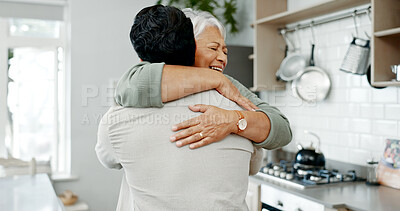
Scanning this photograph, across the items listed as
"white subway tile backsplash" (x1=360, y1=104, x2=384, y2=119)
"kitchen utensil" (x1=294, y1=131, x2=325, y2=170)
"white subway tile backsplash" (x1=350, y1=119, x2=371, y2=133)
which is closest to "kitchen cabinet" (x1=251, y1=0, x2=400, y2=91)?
"white subway tile backsplash" (x1=360, y1=104, x2=384, y2=119)

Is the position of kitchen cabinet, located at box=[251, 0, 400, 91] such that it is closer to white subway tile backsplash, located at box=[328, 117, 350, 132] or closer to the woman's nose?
white subway tile backsplash, located at box=[328, 117, 350, 132]

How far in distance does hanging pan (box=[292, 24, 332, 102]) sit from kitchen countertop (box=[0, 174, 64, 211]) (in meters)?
1.89

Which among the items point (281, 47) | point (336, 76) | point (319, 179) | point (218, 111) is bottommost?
point (319, 179)

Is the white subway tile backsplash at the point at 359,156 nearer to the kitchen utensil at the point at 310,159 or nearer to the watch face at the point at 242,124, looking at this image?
the kitchen utensil at the point at 310,159

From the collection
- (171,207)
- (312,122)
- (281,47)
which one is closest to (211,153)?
(171,207)

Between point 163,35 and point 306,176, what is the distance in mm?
1798

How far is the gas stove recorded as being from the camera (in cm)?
244

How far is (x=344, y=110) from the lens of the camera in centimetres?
280

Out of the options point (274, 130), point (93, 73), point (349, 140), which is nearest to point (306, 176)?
point (349, 140)

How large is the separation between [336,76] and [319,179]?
2.70ft

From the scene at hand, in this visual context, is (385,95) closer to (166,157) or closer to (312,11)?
(312,11)

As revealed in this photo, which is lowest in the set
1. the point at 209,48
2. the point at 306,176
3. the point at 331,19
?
the point at 306,176

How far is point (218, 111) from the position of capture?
1.07m

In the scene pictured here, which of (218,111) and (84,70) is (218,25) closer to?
(218,111)
